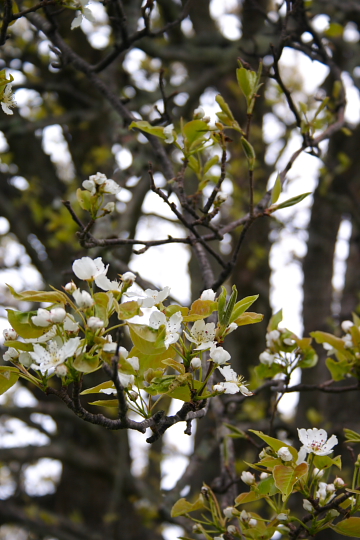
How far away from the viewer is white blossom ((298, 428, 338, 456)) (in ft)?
3.72

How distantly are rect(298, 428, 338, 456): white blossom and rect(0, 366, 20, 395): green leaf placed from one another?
2.25 ft

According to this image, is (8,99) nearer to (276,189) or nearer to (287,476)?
(276,189)

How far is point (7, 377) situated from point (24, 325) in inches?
5.5

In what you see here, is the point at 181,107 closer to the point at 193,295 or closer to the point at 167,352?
the point at 193,295

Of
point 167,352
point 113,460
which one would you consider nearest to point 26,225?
point 113,460

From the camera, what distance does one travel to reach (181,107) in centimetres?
366

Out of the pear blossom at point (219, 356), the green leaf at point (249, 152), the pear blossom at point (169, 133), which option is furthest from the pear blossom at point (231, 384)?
the pear blossom at point (169, 133)

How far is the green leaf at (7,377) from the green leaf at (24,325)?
95 mm

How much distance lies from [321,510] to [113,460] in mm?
3339

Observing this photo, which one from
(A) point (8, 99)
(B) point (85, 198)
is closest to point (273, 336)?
(B) point (85, 198)

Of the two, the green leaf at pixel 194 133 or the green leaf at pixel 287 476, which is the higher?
the green leaf at pixel 194 133

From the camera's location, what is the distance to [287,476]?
1028mm

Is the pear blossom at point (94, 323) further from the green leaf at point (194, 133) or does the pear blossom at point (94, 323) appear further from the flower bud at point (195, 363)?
the green leaf at point (194, 133)

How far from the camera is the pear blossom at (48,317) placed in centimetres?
93
